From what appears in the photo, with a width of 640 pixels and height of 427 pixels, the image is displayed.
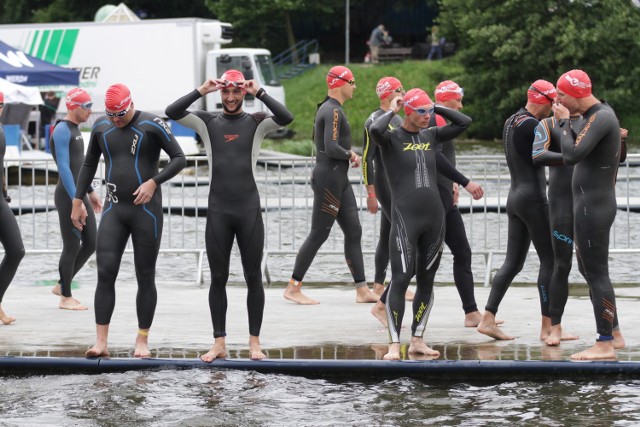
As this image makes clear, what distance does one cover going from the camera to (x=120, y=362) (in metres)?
9.12

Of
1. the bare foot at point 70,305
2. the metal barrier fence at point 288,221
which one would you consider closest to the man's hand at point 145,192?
the bare foot at point 70,305

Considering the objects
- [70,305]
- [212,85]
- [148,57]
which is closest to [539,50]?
[148,57]

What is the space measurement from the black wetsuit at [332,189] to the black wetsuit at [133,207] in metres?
2.36

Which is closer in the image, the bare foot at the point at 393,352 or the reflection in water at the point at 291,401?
the reflection in water at the point at 291,401

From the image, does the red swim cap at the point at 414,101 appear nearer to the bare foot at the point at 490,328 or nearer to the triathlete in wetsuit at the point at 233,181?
the triathlete in wetsuit at the point at 233,181

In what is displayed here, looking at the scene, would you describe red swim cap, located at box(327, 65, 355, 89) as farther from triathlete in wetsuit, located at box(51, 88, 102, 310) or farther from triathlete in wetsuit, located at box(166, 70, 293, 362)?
triathlete in wetsuit, located at box(166, 70, 293, 362)

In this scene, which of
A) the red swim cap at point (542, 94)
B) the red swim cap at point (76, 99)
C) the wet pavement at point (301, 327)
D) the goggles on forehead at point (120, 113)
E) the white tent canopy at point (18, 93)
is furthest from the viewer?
the white tent canopy at point (18, 93)

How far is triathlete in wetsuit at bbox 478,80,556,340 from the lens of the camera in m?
9.69

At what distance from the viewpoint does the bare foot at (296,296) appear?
478 inches

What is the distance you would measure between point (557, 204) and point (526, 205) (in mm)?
301

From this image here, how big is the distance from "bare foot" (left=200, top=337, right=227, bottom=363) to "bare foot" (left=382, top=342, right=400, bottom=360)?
1.14 meters

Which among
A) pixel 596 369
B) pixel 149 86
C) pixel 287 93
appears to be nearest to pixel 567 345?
pixel 596 369

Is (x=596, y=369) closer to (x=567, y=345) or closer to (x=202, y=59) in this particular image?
(x=567, y=345)

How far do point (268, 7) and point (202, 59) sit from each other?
21.4 meters
